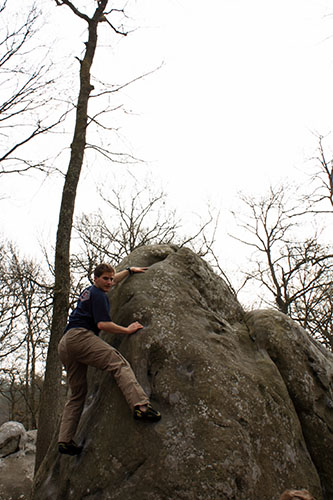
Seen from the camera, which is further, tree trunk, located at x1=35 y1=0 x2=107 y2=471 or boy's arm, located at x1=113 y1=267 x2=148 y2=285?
tree trunk, located at x1=35 y1=0 x2=107 y2=471

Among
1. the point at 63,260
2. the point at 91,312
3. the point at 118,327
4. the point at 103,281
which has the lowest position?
the point at 118,327

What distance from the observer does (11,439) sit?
11.9 m

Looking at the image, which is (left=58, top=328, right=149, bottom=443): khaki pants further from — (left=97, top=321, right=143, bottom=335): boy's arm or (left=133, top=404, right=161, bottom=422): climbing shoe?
(left=97, top=321, right=143, bottom=335): boy's arm

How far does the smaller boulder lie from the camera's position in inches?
457

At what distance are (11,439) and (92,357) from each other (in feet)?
33.5

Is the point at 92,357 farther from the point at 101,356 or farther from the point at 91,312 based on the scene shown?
the point at 91,312

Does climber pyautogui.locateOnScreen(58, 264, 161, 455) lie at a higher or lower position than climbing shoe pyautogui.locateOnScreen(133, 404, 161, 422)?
higher

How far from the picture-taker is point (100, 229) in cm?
2081

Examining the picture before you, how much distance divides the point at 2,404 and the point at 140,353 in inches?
1628

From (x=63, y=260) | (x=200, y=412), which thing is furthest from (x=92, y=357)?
(x=63, y=260)

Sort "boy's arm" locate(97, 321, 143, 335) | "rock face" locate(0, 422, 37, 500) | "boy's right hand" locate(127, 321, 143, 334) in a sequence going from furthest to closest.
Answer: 1. "rock face" locate(0, 422, 37, 500)
2. "boy's right hand" locate(127, 321, 143, 334)
3. "boy's arm" locate(97, 321, 143, 335)

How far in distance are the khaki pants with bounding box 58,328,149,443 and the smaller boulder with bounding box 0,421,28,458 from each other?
937cm

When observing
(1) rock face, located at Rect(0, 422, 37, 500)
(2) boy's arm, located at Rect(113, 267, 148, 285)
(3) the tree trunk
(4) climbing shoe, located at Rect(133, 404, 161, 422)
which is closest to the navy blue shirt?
(2) boy's arm, located at Rect(113, 267, 148, 285)

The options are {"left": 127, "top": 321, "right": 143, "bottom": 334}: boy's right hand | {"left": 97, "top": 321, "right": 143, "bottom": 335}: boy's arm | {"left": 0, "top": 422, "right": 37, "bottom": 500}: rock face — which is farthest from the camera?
{"left": 0, "top": 422, "right": 37, "bottom": 500}: rock face
